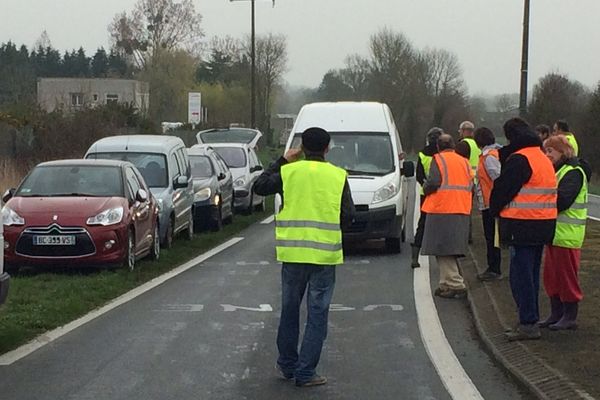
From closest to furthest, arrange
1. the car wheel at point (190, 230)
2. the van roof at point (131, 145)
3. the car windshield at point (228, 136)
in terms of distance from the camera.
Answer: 1. the van roof at point (131, 145)
2. the car wheel at point (190, 230)
3. the car windshield at point (228, 136)

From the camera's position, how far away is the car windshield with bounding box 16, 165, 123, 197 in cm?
1454

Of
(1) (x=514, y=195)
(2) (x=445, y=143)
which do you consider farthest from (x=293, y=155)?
(2) (x=445, y=143)

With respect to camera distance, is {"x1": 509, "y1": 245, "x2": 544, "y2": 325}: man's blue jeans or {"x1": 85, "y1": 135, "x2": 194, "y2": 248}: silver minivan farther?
{"x1": 85, "y1": 135, "x2": 194, "y2": 248}: silver minivan

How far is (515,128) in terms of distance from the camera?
9.30 m

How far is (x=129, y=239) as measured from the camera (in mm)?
14195

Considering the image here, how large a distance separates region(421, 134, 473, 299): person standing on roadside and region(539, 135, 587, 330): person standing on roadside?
2.54 metres

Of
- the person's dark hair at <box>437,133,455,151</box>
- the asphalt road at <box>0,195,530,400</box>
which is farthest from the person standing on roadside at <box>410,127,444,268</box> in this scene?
the person's dark hair at <box>437,133,455,151</box>

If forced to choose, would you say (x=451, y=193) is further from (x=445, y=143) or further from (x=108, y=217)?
(x=108, y=217)

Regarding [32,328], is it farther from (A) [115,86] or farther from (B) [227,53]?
(B) [227,53]

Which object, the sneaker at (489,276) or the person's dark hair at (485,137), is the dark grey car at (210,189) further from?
the sneaker at (489,276)

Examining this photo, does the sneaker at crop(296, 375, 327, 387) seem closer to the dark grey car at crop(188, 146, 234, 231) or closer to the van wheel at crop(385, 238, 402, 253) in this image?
the van wheel at crop(385, 238, 402, 253)

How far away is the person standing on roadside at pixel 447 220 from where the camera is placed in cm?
1199

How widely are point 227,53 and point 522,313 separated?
86.8m

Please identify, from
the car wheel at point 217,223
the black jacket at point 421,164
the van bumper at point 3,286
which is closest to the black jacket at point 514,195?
the van bumper at point 3,286
